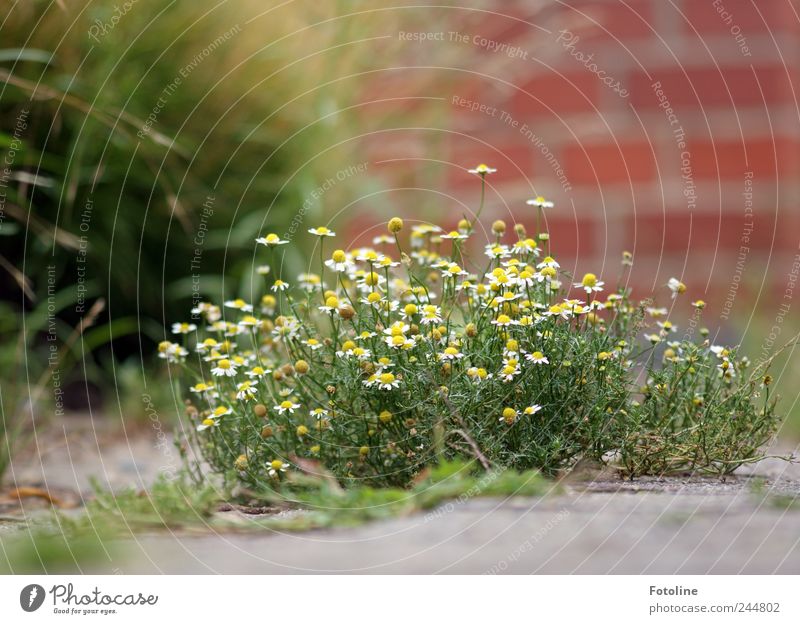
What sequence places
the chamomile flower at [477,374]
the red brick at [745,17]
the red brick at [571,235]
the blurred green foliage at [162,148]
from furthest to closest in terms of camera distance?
the red brick at [571,235] → the red brick at [745,17] → the blurred green foliage at [162,148] → the chamomile flower at [477,374]

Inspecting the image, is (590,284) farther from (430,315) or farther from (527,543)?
(527,543)

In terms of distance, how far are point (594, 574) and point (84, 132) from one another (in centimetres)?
174

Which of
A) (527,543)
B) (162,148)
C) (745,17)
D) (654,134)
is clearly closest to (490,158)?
(654,134)

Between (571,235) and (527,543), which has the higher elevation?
(571,235)

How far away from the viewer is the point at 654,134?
2910 millimetres

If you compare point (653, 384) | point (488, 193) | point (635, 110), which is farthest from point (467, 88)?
point (653, 384)

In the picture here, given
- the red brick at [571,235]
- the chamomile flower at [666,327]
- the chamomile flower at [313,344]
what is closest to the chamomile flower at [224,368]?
the chamomile flower at [313,344]

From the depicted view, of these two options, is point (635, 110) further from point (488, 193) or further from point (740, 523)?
point (740, 523)

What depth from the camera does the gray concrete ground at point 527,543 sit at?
0.97 meters

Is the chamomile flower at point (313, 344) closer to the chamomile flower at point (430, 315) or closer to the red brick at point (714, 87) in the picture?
the chamomile flower at point (430, 315)

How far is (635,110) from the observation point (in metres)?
2.89

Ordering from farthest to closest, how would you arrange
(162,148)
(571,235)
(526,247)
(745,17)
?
(571,235) → (745,17) → (162,148) → (526,247)
